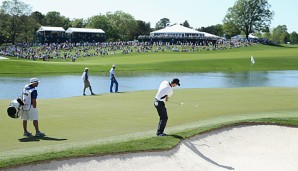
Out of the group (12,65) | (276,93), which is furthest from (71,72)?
(276,93)

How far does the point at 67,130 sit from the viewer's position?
15.3 meters

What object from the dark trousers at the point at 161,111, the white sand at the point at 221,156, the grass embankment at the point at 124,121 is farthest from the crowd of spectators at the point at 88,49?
the dark trousers at the point at 161,111

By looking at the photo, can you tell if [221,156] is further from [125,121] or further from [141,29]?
[141,29]

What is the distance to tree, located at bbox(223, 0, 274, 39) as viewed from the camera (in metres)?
147

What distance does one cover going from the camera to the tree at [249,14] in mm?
146625

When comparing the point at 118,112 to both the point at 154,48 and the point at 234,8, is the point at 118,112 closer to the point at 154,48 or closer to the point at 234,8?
the point at 154,48

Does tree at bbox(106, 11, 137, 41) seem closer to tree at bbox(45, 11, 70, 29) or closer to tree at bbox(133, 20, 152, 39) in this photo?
tree at bbox(133, 20, 152, 39)

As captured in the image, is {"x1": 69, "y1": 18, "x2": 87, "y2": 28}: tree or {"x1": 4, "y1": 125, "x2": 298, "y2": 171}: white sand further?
{"x1": 69, "y1": 18, "x2": 87, "y2": 28}: tree

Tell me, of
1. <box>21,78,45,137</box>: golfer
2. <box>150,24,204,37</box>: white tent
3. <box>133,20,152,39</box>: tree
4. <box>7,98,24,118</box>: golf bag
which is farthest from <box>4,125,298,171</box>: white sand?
<box>133,20,152,39</box>: tree

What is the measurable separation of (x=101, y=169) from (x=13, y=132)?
5.52 meters

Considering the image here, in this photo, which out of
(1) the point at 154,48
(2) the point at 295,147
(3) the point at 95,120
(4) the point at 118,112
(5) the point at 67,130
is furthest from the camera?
(1) the point at 154,48

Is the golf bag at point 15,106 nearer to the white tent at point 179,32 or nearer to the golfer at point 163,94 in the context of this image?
the golfer at point 163,94

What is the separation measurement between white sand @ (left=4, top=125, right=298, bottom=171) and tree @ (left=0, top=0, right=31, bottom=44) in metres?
125

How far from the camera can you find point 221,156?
43.1ft
